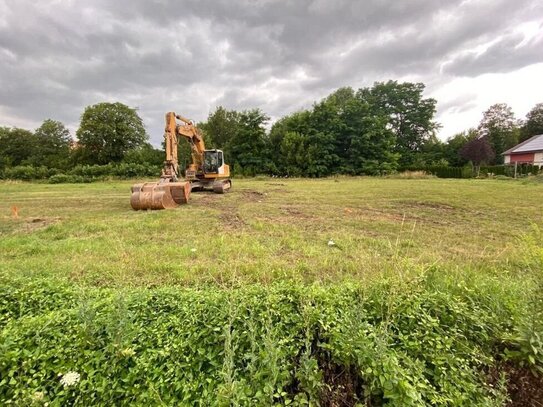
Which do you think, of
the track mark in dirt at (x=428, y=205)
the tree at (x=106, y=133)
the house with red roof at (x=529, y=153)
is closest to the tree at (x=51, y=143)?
the tree at (x=106, y=133)

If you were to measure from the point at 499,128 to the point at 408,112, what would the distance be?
17080 mm

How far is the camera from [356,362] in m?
1.94

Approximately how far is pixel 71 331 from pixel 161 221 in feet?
17.9

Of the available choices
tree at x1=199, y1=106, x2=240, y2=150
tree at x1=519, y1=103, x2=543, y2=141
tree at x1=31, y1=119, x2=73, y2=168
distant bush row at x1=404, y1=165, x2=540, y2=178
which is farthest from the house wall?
tree at x1=31, y1=119, x2=73, y2=168

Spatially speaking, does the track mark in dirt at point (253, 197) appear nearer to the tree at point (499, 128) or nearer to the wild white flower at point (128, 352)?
the wild white flower at point (128, 352)

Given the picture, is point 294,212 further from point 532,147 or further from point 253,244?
point 532,147

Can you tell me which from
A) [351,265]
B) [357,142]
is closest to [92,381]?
[351,265]

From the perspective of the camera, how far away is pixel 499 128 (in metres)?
48.2

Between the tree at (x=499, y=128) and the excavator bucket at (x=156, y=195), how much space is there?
54535mm

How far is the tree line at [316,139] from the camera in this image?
114 feet

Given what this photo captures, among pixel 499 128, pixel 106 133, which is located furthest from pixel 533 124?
pixel 106 133

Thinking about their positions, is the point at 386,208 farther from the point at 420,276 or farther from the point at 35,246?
the point at 35,246

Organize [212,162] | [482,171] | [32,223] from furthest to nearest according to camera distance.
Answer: [482,171], [212,162], [32,223]

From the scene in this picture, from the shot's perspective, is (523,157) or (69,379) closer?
(69,379)
